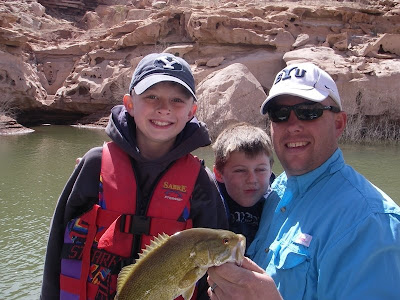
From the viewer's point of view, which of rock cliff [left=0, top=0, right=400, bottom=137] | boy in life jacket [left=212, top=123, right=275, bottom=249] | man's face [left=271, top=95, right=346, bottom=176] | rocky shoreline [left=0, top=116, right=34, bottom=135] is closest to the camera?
man's face [left=271, top=95, right=346, bottom=176]

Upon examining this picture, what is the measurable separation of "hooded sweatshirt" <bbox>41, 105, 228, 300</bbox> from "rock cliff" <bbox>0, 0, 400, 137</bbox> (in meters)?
14.7

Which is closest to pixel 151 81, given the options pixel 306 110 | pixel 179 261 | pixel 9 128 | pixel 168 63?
pixel 168 63

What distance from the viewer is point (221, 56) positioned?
76.3 ft

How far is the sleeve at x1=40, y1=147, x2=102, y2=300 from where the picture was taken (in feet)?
7.55

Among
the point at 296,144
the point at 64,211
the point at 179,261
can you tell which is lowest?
the point at 64,211

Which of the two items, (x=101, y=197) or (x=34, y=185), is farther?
(x=34, y=185)

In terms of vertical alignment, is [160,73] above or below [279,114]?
above

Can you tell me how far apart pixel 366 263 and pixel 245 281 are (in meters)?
0.45

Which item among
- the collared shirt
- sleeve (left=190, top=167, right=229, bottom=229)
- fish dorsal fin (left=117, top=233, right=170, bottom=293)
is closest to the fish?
fish dorsal fin (left=117, top=233, right=170, bottom=293)

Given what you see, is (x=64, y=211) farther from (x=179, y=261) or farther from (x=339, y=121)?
(x=339, y=121)

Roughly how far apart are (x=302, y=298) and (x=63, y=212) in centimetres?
141

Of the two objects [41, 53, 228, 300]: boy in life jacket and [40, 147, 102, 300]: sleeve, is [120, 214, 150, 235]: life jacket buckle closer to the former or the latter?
[41, 53, 228, 300]: boy in life jacket

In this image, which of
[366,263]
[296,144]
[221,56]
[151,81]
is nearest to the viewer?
[366,263]

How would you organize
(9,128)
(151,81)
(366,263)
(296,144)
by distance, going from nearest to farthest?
1. (366,263)
2. (296,144)
3. (151,81)
4. (9,128)
